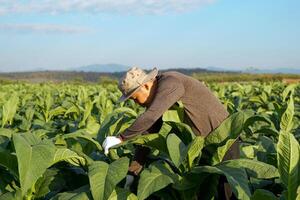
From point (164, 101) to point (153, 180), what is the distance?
616 mm

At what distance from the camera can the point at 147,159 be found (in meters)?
3.25

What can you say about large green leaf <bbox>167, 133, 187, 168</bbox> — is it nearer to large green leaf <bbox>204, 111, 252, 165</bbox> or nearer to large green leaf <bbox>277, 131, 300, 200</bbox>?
large green leaf <bbox>204, 111, 252, 165</bbox>

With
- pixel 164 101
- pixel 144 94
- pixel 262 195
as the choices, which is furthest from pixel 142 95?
pixel 262 195

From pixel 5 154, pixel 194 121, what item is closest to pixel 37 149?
pixel 5 154

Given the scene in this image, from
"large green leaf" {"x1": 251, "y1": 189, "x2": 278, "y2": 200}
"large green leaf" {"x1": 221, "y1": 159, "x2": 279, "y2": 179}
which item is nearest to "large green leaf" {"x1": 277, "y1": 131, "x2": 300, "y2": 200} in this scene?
"large green leaf" {"x1": 251, "y1": 189, "x2": 278, "y2": 200}

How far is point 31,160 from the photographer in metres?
2.64

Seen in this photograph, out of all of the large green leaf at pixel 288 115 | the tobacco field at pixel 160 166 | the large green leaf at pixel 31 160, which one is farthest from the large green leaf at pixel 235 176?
the large green leaf at pixel 288 115

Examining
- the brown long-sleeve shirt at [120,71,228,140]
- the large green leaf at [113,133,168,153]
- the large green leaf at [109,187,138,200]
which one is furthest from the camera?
the brown long-sleeve shirt at [120,71,228,140]

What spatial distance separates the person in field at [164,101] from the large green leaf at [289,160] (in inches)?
38.4

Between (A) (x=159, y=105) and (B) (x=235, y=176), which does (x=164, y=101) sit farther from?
(B) (x=235, y=176)

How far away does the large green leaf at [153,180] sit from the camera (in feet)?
8.72

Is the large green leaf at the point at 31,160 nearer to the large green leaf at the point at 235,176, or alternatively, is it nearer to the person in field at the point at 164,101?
the person in field at the point at 164,101

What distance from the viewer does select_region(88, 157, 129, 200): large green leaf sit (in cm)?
259

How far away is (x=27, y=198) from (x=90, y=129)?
107 centimetres
